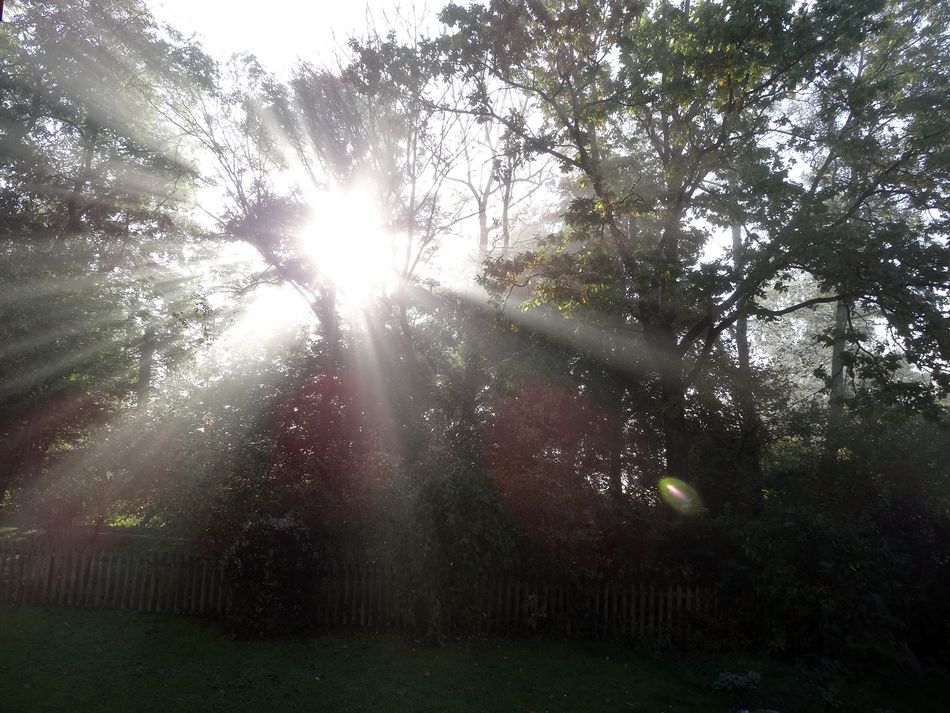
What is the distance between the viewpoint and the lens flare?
14.7 meters

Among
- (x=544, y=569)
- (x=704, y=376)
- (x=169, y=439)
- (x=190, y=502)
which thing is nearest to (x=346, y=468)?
(x=190, y=502)

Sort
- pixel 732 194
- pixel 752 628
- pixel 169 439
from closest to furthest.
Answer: pixel 752 628 < pixel 169 439 < pixel 732 194

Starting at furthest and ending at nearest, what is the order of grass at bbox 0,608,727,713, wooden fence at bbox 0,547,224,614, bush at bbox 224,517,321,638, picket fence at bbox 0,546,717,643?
A: wooden fence at bbox 0,547,224,614, picket fence at bbox 0,546,717,643, bush at bbox 224,517,321,638, grass at bbox 0,608,727,713

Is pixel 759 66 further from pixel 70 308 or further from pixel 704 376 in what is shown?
pixel 70 308

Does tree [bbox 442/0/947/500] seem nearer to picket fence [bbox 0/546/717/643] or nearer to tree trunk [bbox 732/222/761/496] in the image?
tree trunk [bbox 732/222/761/496]

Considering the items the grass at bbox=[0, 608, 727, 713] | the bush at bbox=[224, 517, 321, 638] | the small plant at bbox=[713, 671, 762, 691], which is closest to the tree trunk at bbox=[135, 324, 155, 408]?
the grass at bbox=[0, 608, 727, 713]

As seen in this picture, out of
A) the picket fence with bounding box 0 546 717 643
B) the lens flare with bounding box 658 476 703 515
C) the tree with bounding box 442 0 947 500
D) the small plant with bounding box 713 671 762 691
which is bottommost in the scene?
the small plant with bounding box 713 671 762 691

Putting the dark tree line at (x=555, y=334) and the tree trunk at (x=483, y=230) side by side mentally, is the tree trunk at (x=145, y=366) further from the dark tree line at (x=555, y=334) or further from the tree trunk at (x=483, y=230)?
the tree trunk at (x=483, y=230)

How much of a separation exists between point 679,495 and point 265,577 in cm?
926

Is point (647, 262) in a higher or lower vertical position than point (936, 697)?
higher

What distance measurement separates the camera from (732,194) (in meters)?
15.7

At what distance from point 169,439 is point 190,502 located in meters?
3.09

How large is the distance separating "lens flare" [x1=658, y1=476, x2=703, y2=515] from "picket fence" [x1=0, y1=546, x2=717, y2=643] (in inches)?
155

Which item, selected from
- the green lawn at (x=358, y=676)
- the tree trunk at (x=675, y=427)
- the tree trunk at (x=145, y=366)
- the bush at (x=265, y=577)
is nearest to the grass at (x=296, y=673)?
the green lawn at (x=358, y=676)
